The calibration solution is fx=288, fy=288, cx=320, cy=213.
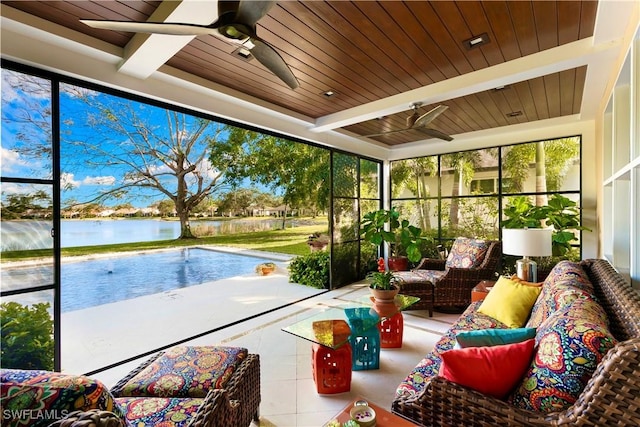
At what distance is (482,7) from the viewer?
6.55 feet

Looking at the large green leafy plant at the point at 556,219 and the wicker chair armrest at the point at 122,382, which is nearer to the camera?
the wicker chair armrest at the point at 122,382

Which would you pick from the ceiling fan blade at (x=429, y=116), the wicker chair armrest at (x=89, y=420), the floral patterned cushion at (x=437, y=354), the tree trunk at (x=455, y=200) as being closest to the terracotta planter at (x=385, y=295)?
the floral patterned cushion at (x=437, y=354)

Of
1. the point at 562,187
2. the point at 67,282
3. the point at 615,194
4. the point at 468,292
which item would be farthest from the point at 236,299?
the point at 562,187

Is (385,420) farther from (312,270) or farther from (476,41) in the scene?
(312,270)

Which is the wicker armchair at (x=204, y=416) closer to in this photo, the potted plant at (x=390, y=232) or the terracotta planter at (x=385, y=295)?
the terracotta planter at (x=385, y=295)

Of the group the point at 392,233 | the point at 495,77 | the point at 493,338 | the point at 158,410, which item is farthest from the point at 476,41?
the point at 392,233

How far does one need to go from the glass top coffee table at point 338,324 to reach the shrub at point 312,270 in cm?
263

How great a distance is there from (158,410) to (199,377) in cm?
26

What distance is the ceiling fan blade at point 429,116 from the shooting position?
10.1ft

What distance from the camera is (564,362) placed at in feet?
3.80

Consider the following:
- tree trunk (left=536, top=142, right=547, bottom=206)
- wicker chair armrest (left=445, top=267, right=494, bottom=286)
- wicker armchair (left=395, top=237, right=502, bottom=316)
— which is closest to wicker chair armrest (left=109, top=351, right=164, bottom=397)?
wicker armchair (left=395, top=237, right=502, bottom=316)

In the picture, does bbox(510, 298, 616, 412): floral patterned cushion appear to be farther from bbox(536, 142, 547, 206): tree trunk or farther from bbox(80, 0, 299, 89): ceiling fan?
bbox(536, 142, 547, 206): tree trunk

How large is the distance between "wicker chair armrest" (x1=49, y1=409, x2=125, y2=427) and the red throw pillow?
4.25 feet

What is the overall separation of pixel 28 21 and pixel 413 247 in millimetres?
5297
